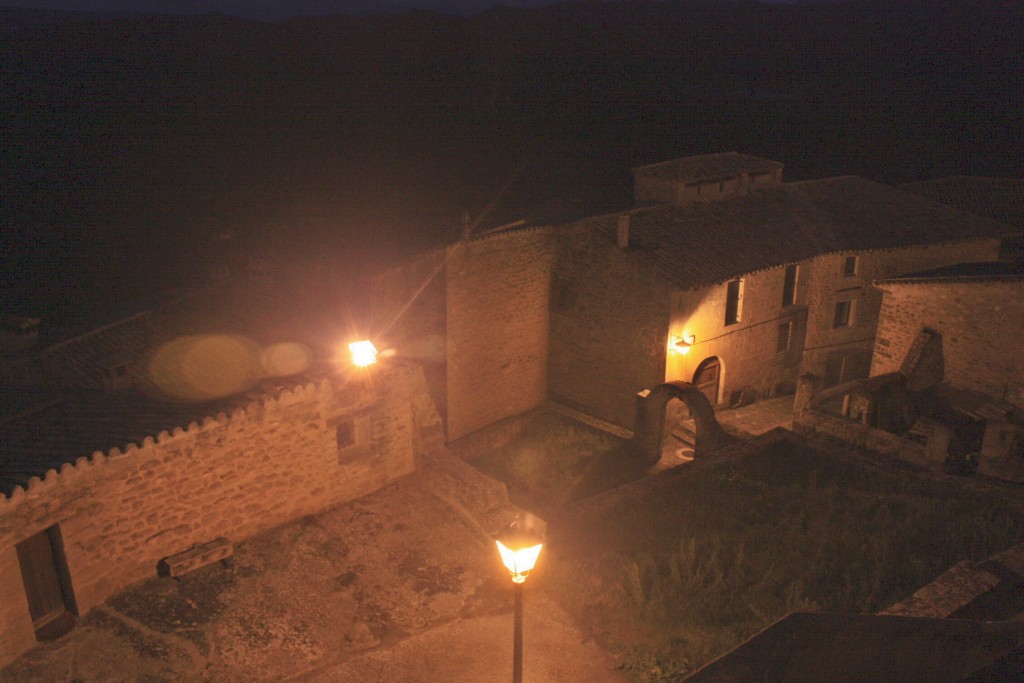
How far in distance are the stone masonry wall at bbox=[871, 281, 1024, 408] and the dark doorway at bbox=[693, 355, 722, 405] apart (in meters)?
4.41

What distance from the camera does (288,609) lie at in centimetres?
1102

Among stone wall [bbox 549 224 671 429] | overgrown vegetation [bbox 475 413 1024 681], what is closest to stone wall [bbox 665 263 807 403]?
stone wall [bbox 549 224 671 429]

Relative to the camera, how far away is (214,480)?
37.0ft

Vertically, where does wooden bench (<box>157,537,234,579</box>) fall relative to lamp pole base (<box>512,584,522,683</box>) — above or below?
below

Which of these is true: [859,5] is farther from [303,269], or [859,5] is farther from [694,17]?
[303,269]

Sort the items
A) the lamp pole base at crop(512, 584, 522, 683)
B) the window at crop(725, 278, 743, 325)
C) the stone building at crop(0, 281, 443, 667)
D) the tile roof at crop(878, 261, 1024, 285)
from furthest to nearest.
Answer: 1. the window at crop(725, 278, 743, 325)
2. the tile roof at crop(878, 261, 1024, 285)
3. the stone building at crop(0, 281, 443, 667)
4. the lamp pole base at crop(512, 584, 522, 683)

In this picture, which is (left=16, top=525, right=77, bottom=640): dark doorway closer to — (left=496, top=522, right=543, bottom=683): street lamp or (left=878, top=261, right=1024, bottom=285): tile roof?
(left=496, top=522, right=543, bottom=683): street lamp

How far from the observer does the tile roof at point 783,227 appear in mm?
21016

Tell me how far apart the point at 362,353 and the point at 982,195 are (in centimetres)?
2516

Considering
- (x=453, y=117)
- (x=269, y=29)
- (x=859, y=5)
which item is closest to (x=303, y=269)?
(x=453, y=117)

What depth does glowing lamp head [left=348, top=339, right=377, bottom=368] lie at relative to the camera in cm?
1265

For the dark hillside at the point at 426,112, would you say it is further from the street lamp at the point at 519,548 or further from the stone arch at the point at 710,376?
the street lamp at the point at 519,548

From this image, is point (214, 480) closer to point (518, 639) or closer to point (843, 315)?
point (518, 639)

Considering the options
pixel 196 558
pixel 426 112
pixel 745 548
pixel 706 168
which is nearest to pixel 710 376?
pixel 706 168
